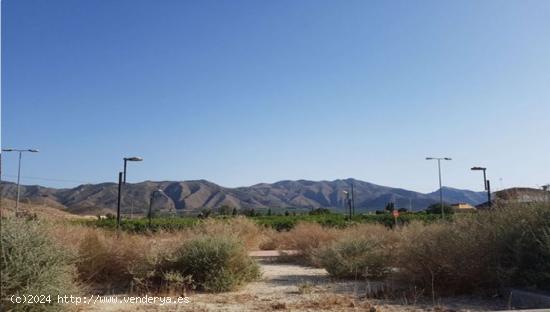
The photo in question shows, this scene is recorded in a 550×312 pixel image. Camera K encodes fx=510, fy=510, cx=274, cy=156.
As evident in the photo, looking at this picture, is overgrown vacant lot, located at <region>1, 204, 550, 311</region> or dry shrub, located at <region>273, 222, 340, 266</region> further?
dry shrub, located at <region>273, 222, 340, 266</region>

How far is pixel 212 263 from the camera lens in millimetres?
10820

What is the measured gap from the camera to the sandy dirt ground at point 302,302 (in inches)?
329

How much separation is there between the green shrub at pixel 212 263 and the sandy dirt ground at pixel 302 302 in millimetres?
320

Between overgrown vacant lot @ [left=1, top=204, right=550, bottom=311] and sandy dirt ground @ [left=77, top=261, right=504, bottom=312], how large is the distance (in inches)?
1.5

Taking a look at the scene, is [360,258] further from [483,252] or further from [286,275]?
[483,252]

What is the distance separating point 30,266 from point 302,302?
174 inches

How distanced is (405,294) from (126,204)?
10680cm

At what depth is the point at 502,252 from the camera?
31.2 feet

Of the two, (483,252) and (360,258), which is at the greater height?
(483,252)

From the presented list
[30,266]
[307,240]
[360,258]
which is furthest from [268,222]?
[30,266]

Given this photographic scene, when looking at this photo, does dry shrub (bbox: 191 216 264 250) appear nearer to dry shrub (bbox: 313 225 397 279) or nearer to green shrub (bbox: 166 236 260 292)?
green shrub (bbox: 166 236 260 292)

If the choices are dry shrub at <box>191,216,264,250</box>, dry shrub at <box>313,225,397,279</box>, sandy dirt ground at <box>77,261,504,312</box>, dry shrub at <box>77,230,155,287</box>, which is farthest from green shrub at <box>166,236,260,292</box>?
dry shrub at <box>313,225,397,279</box>

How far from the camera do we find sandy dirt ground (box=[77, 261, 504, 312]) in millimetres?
8352

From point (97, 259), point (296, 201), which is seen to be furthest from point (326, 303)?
point (296, 201)
